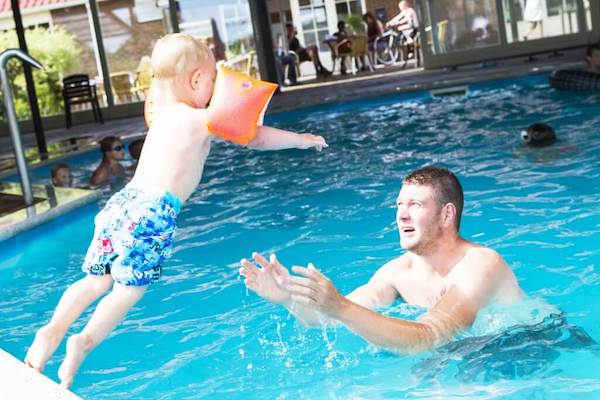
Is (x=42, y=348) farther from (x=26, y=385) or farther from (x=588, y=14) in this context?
(x=588, y=14)

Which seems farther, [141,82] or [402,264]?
[141,82]

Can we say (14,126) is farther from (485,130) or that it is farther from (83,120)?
(83,120)

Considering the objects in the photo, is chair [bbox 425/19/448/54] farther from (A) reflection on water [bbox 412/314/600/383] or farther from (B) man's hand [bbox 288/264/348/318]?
(B) man's hand [bbox 288/264/348/318]

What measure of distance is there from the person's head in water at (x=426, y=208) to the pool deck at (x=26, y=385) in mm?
1305

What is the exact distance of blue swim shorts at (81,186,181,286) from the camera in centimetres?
338

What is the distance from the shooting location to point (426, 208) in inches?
134

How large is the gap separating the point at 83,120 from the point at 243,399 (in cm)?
1450

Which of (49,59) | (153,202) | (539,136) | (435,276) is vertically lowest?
(539,136)

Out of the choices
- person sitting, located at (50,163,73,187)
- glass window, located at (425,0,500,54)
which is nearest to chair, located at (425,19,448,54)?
glass window, located at (425,0,500,54)

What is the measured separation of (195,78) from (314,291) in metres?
1.11

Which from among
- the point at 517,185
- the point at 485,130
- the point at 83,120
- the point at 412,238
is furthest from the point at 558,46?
the point at 412,238

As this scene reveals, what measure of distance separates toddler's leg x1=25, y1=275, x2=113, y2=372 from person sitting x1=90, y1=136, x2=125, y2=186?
6.21 meters

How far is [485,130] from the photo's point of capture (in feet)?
32.6

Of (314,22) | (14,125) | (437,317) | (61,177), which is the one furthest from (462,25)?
(437,317)
